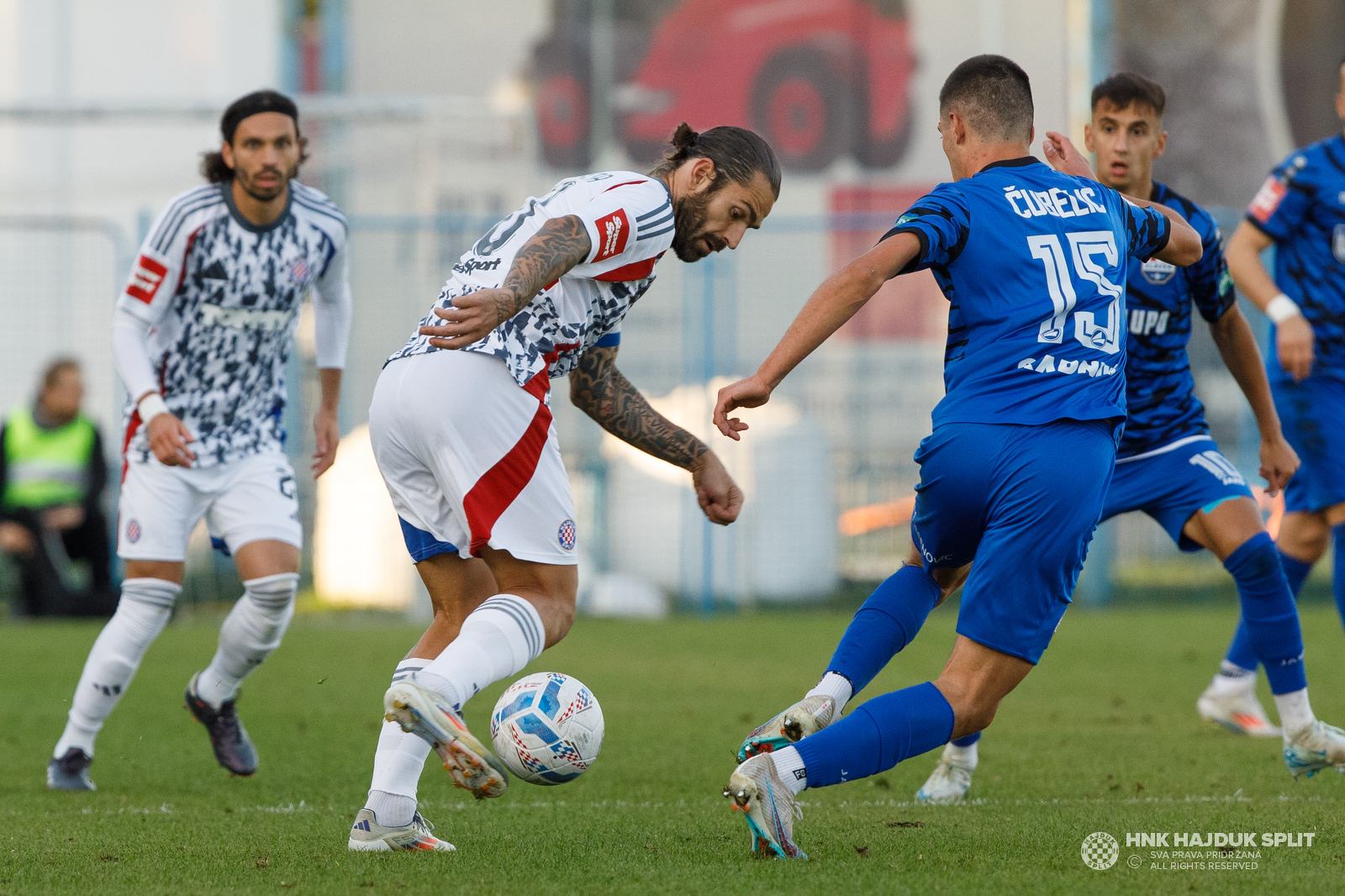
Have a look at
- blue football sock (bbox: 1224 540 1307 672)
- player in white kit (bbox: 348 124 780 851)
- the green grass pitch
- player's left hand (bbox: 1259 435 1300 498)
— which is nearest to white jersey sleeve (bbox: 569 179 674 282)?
player in white kit (bbox: 348 124 780 851)

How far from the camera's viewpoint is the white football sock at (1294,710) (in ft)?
16.4

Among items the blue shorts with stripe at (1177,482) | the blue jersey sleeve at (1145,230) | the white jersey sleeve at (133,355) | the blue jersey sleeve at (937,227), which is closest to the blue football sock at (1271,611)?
the blue shorts with stripe at (1177,482)

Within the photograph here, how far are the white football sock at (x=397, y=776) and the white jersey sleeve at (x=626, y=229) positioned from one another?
1190mm

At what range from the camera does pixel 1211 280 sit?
512cm

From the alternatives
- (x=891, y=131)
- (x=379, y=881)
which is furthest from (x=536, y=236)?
(x=891, y=131)

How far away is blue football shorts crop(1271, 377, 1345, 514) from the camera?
6.03 metres

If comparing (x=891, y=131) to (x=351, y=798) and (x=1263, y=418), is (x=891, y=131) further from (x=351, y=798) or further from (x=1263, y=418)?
(x=351, y=798)

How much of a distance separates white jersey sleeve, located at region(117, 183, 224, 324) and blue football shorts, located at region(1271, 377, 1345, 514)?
436 centimetres

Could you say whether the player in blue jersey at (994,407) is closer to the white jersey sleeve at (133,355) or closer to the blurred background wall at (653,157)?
the white jersey sleeve at (133,355)

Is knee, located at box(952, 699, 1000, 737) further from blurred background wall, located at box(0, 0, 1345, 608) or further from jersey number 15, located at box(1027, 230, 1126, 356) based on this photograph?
blurred background wall, located at box(0, 0, 1345, 608)

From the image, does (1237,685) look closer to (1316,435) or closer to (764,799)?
(1316,435)

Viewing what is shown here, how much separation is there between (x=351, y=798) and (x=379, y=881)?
1.56 m

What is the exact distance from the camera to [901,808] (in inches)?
188

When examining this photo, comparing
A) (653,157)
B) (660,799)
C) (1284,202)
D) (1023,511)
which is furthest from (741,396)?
(653,157)
